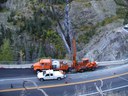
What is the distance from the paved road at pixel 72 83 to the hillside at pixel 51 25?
1622 cm

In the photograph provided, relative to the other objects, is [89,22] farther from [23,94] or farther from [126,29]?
[23,94]

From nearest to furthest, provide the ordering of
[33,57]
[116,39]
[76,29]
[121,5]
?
[116,39] < [33,57] < [76,29] < [121,5]

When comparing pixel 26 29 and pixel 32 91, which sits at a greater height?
pixel 26 29

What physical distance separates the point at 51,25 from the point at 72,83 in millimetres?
29856

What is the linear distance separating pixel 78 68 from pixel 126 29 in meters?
13.0

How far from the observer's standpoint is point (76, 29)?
59.0 m

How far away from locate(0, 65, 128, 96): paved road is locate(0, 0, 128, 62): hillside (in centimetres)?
1622

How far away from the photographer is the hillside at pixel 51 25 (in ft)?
180

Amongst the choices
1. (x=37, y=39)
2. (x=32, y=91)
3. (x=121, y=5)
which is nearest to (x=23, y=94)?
(x=32, y=91)

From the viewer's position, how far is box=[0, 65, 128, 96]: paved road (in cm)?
3019

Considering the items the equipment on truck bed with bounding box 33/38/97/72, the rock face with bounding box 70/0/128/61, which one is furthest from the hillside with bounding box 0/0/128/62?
the equipment on truck bed with bounding box 33/38/97/72

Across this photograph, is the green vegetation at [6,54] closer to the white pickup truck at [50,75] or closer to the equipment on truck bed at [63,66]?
the equipment on truck bed at [63,66]

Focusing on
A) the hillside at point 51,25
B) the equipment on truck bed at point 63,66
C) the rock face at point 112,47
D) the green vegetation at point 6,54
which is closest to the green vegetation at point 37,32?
the hillside at point 51,25

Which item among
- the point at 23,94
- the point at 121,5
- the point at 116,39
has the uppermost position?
the point at 121,5
